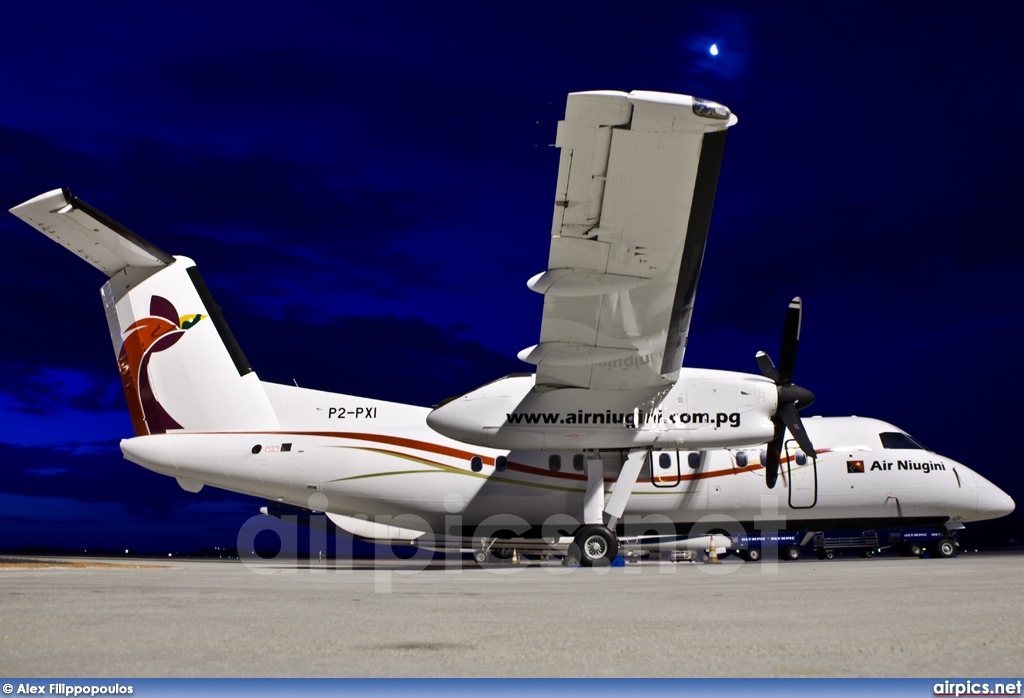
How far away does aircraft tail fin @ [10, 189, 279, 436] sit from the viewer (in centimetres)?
1552

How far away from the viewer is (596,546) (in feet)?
45.8

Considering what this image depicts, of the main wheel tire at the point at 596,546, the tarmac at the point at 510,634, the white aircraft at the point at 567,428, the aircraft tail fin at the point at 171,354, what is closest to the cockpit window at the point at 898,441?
the white aircraft at the point at 567,428

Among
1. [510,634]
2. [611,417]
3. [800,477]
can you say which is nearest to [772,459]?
[800,477]

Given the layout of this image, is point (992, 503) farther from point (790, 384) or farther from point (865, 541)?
point (790, 384)

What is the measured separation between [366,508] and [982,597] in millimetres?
12397

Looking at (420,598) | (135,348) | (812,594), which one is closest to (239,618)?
(420,598)

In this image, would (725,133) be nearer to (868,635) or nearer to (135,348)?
(868,635)

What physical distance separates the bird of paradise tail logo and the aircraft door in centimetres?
1380

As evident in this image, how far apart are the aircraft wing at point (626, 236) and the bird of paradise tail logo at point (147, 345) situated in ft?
26.4

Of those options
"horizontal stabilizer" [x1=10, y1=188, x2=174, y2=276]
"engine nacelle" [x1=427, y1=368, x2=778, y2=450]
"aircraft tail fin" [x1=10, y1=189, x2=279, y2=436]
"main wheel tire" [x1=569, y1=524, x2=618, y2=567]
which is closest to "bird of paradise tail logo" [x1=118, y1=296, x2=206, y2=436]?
"aircraft tail fin" [x1=10, y1=189, x2=279, y2=436]

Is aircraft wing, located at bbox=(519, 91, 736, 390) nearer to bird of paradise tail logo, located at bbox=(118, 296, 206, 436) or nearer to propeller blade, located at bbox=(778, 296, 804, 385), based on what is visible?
propeller blade, located at bbox=(778, 296, 804, 385)

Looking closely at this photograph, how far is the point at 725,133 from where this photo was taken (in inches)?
332

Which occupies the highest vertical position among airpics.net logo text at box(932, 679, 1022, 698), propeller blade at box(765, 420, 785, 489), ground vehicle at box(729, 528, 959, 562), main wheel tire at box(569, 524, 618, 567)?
propeller blade at box(765, 420, 785, 489)

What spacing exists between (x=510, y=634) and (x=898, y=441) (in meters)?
17.0
